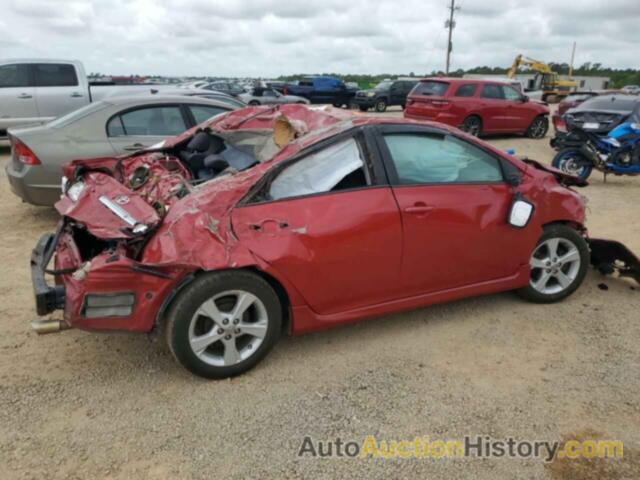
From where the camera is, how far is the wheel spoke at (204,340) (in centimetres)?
292

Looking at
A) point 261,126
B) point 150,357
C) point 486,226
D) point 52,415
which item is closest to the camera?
point 52,415

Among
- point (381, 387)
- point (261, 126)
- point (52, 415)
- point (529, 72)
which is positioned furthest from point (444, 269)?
point (529, 72)

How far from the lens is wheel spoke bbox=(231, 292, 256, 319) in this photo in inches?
116

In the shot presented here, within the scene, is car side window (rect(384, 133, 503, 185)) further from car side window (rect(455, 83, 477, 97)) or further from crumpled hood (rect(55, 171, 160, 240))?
car side window (rect(455, 83, 477, 97))

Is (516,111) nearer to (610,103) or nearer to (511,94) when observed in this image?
(511,94)

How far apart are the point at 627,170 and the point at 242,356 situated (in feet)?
26.7

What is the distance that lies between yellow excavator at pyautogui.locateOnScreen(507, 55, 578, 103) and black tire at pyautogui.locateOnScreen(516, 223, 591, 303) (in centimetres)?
3532

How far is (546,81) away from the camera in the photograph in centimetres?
3766

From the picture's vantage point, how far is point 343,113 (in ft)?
12.5

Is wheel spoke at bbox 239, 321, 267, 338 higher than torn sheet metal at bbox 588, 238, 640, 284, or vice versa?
wheel spoke at bbox 239, 321, 267, 338

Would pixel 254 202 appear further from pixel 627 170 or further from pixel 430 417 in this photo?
pixel 627 170

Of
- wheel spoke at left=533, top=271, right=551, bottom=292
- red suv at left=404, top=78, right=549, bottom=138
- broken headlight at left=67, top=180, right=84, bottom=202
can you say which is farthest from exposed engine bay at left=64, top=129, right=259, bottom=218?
red suv at left=404, top=78, right=549, bottom=138

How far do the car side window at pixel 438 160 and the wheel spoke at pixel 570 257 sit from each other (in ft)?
2.97

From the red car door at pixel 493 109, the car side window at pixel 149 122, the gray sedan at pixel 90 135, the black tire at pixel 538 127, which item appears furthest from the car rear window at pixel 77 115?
the black tire at pixel 538 127
